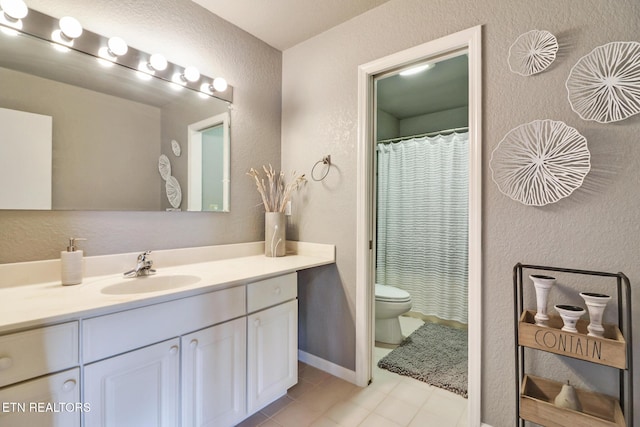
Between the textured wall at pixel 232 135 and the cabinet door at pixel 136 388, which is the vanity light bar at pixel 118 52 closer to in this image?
the textured wall at pixel 232 135

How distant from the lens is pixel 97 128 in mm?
1404

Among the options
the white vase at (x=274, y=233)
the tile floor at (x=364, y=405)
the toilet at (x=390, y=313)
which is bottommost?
the tile floor at (x=364, y=405)

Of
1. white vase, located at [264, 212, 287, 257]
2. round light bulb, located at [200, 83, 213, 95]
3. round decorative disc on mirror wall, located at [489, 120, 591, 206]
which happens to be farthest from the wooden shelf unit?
round light bulb, located at [200, 83, 213, 95]

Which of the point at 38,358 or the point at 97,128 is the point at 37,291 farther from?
the point at 97,128

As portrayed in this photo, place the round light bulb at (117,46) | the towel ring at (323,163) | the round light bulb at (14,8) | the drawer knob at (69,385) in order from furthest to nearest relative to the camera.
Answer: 1. the towel ring at (323,163)
2. the round light bulb at (117,46)
3. the round light bulb at (14,8)
4. the drawer knob at (69,385)

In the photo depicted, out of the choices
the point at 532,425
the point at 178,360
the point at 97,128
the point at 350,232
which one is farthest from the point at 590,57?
the point at 97,128

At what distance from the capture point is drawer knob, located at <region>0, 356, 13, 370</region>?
2.63 ft

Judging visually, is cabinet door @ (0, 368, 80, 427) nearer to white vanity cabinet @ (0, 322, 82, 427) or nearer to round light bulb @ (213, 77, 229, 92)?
white vanity cabinet @ (0, 322, 82, 427)

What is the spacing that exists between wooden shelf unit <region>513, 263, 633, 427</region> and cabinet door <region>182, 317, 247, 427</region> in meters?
1.23

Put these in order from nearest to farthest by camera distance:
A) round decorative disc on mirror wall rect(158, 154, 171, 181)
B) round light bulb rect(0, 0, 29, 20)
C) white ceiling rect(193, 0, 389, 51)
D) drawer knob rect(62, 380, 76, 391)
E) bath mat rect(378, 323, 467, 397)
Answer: drawer knob rect(62, 380, 76, 391) < round light bulb rect(0, 0, 29, 20) < round decorative disc on mirror wall rect(158, 154, 171, 181) < white ceiling rect(193, 0, 389, 51) < bath mat rect(378, 323, 467, 397)

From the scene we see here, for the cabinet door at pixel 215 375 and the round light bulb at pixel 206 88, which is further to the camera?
the round light bulb at pixel 206 88

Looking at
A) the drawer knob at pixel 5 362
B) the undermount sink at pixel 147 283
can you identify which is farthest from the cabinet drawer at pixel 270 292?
the drawer knob at pixel 5 362

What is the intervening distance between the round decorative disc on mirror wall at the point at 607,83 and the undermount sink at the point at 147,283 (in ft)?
A: 6.14

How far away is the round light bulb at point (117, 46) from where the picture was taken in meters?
1.39
